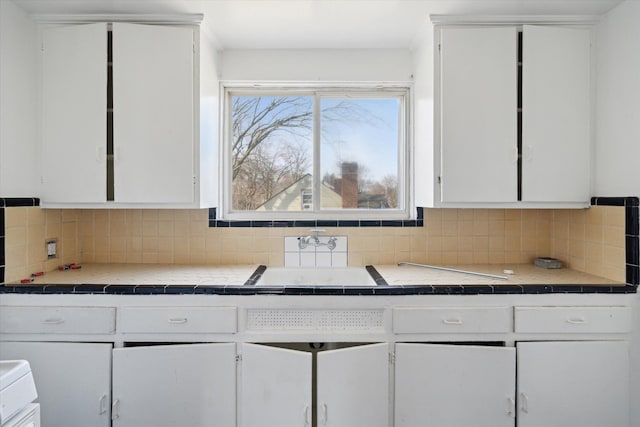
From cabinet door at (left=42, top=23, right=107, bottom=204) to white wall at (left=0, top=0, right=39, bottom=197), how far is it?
6 cm

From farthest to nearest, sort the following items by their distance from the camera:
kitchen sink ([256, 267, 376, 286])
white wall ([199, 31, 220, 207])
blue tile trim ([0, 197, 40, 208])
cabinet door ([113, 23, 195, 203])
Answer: kitchen sink ([256, 267, 376, 286]), white wall ([199, 31, 220, 207]), cabinet door ([113, 23, 195, 203]), blue tile trim ([0, 197, 40, 208])

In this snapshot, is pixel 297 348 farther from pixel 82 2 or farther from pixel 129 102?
pixel 82 2

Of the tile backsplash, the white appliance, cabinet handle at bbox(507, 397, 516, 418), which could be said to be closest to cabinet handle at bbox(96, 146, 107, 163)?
the tile backsplash

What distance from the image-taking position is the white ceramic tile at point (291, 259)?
7.77ft

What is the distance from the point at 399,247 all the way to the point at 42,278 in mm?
2080

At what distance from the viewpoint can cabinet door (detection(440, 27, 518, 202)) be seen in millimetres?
1966

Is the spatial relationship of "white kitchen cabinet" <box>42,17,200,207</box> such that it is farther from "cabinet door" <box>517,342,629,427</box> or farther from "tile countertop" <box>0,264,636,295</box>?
"cabinet door" <box>517,342,629,427</box>

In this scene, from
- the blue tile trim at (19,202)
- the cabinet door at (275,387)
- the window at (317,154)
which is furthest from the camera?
the window at (317,154)

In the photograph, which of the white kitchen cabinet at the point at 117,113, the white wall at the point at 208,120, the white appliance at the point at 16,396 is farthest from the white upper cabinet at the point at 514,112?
the white appliance at the point at 16,396

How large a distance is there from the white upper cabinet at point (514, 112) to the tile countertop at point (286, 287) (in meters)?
0.44

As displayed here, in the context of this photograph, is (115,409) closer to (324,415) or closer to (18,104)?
(324,415)

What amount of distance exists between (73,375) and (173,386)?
489mm

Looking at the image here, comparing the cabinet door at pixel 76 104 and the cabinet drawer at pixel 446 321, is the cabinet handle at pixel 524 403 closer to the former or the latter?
the cabinet drawer at pixel 446 321

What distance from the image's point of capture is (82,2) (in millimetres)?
1863
